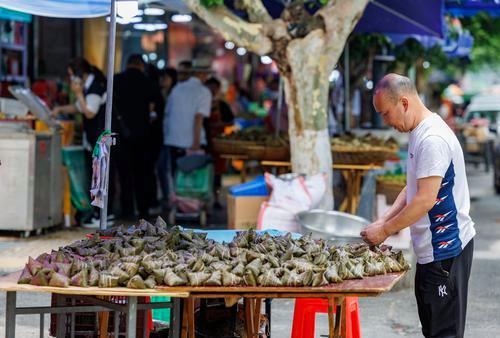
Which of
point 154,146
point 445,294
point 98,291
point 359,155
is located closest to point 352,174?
point 359,155

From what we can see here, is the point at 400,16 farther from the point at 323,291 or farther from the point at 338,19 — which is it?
the point at 323,291

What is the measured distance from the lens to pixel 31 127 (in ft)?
42.6

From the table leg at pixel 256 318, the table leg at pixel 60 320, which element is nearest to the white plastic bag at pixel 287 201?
the table leg at pixel 256 318

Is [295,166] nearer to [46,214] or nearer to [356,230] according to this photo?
[356,230]

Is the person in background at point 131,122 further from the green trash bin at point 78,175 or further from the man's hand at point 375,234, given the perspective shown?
the man's hand at point 375,234

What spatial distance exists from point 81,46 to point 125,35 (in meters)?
1.56

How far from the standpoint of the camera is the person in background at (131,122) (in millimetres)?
13695

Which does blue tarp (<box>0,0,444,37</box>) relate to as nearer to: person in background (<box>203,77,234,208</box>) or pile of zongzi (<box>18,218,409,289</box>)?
person in background (<box>203,77,234,208</box>)

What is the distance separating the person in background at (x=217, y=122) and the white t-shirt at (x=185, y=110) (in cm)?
104

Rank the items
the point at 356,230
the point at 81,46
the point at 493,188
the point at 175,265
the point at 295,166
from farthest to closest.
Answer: the point at 493,188, the point at 81,46, the point at 295,166, the point at 356,230, the point at 175,265

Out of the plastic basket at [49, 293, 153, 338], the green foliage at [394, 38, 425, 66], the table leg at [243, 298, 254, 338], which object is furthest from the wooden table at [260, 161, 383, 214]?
the plastic basket at [49, 293, 153, 338]

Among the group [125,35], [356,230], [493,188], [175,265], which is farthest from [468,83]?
[175,265]

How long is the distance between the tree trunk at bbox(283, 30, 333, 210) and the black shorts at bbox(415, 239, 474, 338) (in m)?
5.21

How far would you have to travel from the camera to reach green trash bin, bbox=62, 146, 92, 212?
42.8 ft
